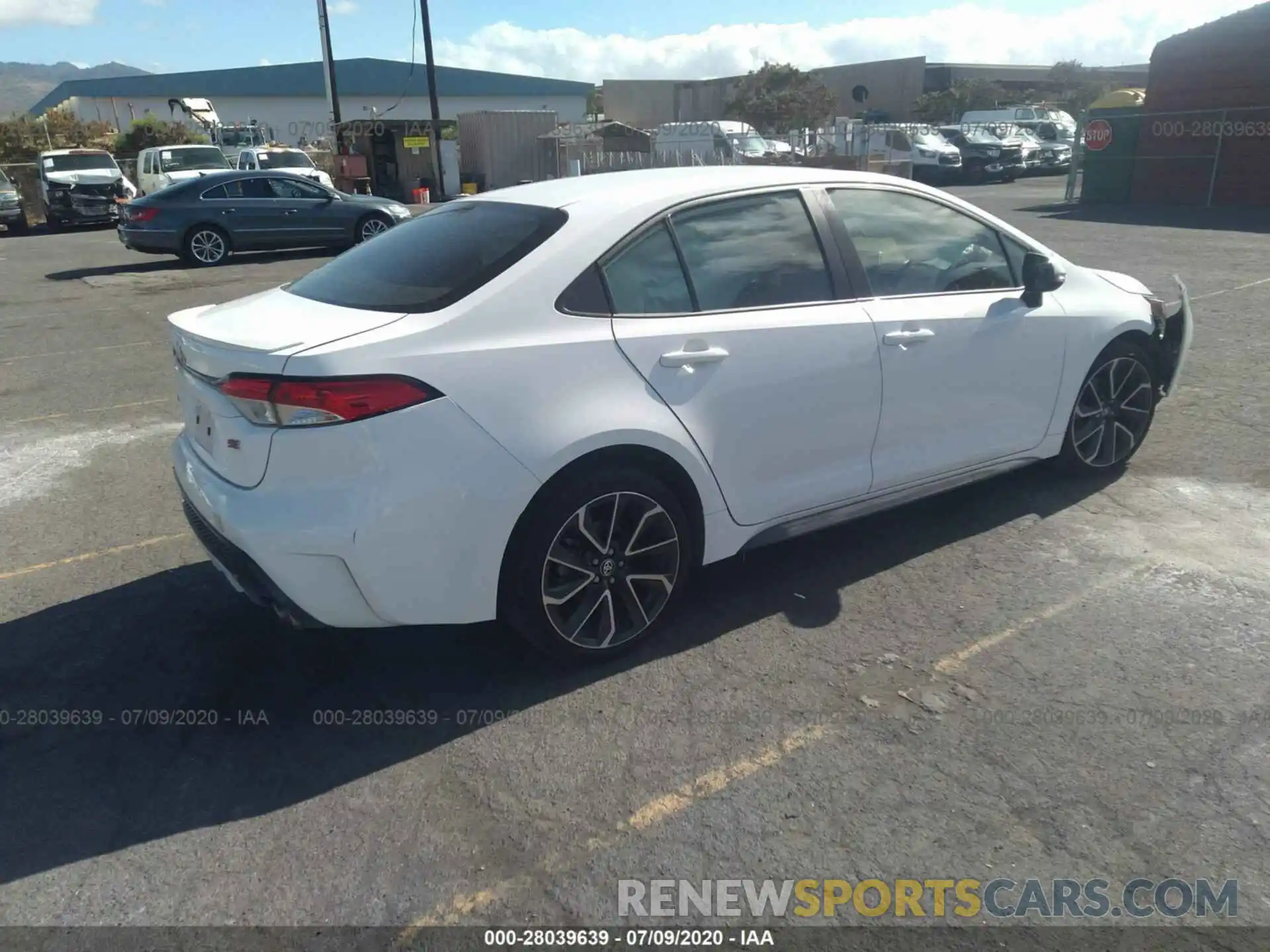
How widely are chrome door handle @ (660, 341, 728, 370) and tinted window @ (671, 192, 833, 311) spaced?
19cm

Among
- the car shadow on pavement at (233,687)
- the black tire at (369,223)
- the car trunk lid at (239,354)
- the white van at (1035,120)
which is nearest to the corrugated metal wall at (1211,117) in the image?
the white van at (1035,120)

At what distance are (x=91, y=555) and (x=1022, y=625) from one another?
4.13 metres

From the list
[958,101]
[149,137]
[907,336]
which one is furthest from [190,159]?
[958,101]

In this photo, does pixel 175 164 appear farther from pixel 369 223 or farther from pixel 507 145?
pixel 507 145

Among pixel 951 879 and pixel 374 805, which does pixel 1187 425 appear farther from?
pixel 374 805

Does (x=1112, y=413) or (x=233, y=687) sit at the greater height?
(x=1112, y=413)

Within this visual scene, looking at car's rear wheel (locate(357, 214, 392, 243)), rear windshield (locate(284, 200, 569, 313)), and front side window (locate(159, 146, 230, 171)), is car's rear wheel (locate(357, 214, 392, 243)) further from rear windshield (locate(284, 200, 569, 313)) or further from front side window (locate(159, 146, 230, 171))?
rear windshield (locate(284, 200, 569, 313))

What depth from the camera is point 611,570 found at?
345 centimetres

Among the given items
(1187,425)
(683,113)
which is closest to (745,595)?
(1187,425)

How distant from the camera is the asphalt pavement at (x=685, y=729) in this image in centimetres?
259

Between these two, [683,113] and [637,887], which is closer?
[637,887]

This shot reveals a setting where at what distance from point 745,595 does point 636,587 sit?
70 centimetres

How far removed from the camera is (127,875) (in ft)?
8.52

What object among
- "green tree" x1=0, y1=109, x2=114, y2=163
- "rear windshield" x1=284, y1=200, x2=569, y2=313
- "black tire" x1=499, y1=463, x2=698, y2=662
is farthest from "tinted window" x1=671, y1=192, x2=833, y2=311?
"green tree" x1=0, y1=109, x2=114, y2=163
